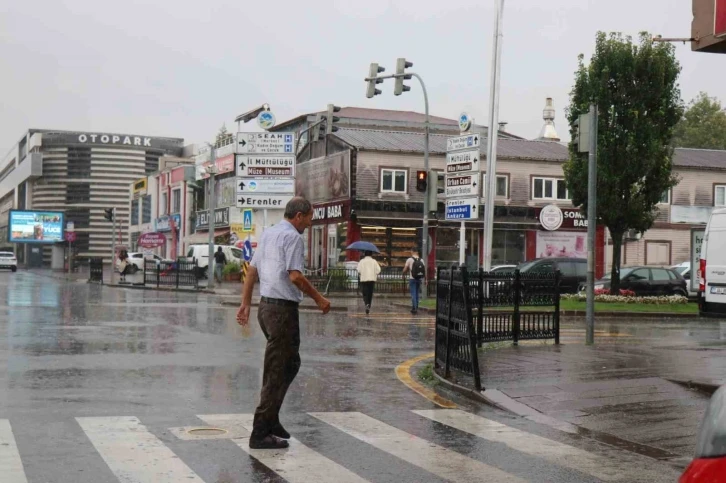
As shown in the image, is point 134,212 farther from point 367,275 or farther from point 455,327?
point 455,327

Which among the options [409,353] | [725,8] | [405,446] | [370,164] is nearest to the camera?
[405,446]

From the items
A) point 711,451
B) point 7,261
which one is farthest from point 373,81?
point 7,261

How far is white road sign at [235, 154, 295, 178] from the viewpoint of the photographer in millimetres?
33888

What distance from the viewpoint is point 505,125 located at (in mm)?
70000

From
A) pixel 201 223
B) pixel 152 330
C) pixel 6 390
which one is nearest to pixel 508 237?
pixel 201 223

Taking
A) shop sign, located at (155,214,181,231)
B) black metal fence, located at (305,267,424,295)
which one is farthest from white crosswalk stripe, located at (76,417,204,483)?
shop sign, located at (155,214,181,231)

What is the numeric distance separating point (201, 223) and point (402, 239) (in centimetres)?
2363

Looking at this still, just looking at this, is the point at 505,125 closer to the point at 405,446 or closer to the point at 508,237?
the point at 508,237

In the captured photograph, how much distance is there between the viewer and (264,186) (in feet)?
112

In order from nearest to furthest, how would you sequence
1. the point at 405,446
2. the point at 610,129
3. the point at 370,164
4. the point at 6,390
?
the point at 405,446, the point at 6,390, the point at 610,129, the point at 370,164

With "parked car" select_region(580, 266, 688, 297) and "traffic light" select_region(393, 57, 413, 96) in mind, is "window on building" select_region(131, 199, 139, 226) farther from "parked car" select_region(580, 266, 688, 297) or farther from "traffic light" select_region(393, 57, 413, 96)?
"traffic light" select_region(393, 57, 413, 96)

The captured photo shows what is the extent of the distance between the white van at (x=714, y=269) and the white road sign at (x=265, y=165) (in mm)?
17103

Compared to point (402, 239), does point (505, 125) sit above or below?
above

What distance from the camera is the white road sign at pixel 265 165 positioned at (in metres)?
33.9
